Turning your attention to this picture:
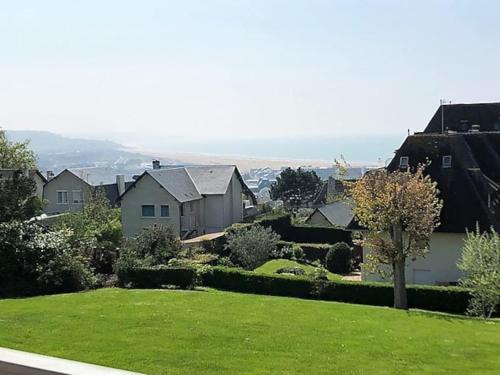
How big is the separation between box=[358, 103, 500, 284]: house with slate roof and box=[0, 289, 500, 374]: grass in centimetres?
991

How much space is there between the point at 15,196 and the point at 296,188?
56.3 m

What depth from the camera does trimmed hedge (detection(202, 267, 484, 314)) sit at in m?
22.5

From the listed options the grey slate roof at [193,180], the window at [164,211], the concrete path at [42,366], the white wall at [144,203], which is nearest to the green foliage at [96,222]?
the white wall at [144,203]

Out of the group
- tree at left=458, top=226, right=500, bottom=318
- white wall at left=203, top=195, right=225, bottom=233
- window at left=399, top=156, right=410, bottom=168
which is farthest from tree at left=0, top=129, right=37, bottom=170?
tree at left=458, top=226, right=500, bottom=318

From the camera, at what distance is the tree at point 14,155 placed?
171 feet

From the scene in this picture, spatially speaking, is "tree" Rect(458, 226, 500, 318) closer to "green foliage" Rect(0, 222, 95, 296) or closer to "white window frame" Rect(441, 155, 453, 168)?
"white window frame" Rect(441, 155, 453, 168)

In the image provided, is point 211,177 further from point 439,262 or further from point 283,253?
point 439,262

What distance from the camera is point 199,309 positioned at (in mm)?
17484

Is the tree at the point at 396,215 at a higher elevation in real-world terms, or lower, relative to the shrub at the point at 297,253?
higher

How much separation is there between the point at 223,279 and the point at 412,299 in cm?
804

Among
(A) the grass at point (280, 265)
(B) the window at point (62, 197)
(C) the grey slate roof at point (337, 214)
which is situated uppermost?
(B) the window at point (62, 197)

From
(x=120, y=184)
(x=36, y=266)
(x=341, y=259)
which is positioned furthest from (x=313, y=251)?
(x=120, y=184)

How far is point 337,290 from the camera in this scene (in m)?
24.0

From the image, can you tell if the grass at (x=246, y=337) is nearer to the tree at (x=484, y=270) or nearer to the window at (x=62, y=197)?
the tree at (x=484, y=270)
